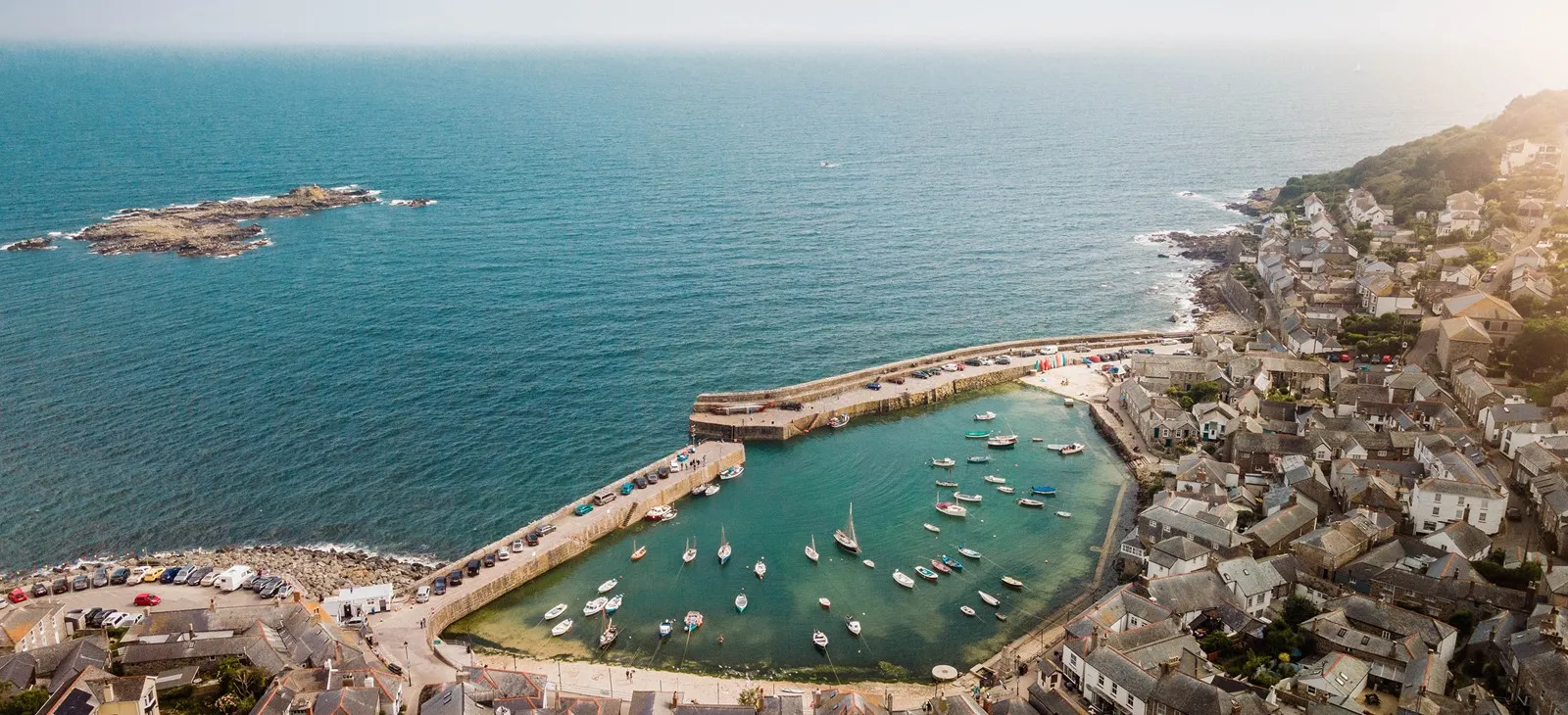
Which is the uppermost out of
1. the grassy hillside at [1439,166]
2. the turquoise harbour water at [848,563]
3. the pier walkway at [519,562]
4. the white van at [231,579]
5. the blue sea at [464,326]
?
the grassy hillside at [1439,166]

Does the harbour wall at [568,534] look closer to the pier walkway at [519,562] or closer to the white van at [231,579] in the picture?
the pier walkway at [519,562]

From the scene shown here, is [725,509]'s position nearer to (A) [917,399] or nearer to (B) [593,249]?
(A) [917,399]

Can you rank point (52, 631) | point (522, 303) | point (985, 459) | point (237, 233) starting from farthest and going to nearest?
1. point (237, 233)
2. point (522, 303)
3. point (985, 459)
4. point (52, 631)

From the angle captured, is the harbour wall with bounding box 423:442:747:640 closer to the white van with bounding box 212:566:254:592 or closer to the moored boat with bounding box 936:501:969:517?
the white van with bounding box 212:566:254:592

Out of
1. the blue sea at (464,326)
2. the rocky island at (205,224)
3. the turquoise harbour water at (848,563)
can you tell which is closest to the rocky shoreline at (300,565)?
the blue sea at (464,326)

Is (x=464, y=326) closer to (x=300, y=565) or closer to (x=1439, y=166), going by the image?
(x=300, y=565)

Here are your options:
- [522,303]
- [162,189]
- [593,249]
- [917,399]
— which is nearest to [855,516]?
[917,399]
